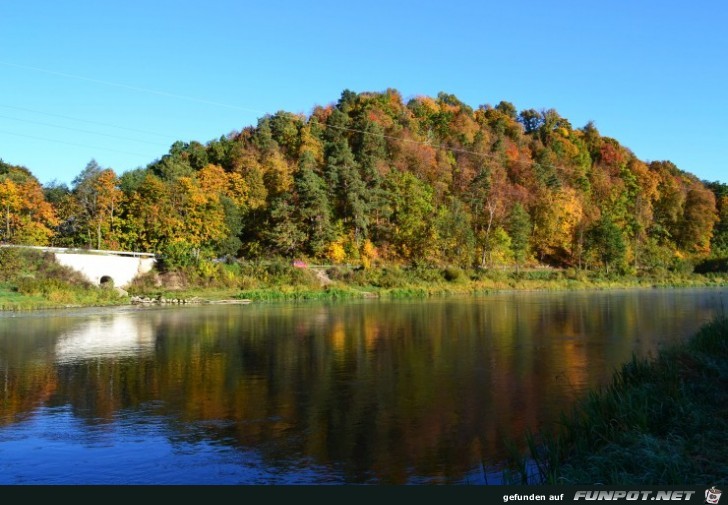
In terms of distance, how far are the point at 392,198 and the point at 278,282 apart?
22233 mm

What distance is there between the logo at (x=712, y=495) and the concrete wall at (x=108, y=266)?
144 feet

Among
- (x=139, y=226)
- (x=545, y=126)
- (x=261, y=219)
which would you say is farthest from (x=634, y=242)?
(x=139, y=226)

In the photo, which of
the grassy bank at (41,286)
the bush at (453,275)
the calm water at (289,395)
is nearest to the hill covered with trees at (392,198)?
the bush at (453,275)

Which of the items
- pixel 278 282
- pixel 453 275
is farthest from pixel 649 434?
pixel 453 275

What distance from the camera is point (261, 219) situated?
6419 cm

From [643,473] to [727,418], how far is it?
2.39 meters

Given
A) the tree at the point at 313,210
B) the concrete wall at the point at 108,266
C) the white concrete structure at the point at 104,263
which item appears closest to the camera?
the white concrete structure at the point at 104,263

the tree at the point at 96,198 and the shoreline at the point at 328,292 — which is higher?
the tree at the point at 96,198

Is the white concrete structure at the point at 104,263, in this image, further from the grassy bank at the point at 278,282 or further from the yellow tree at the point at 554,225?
the yellow tree at the point at 554,225

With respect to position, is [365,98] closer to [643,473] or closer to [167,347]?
[167,347]

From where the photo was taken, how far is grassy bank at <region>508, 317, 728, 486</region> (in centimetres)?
659

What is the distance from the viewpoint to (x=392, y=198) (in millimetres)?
68000

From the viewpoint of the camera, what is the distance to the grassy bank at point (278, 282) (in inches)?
1532

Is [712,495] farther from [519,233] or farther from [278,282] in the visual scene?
[519,233]
